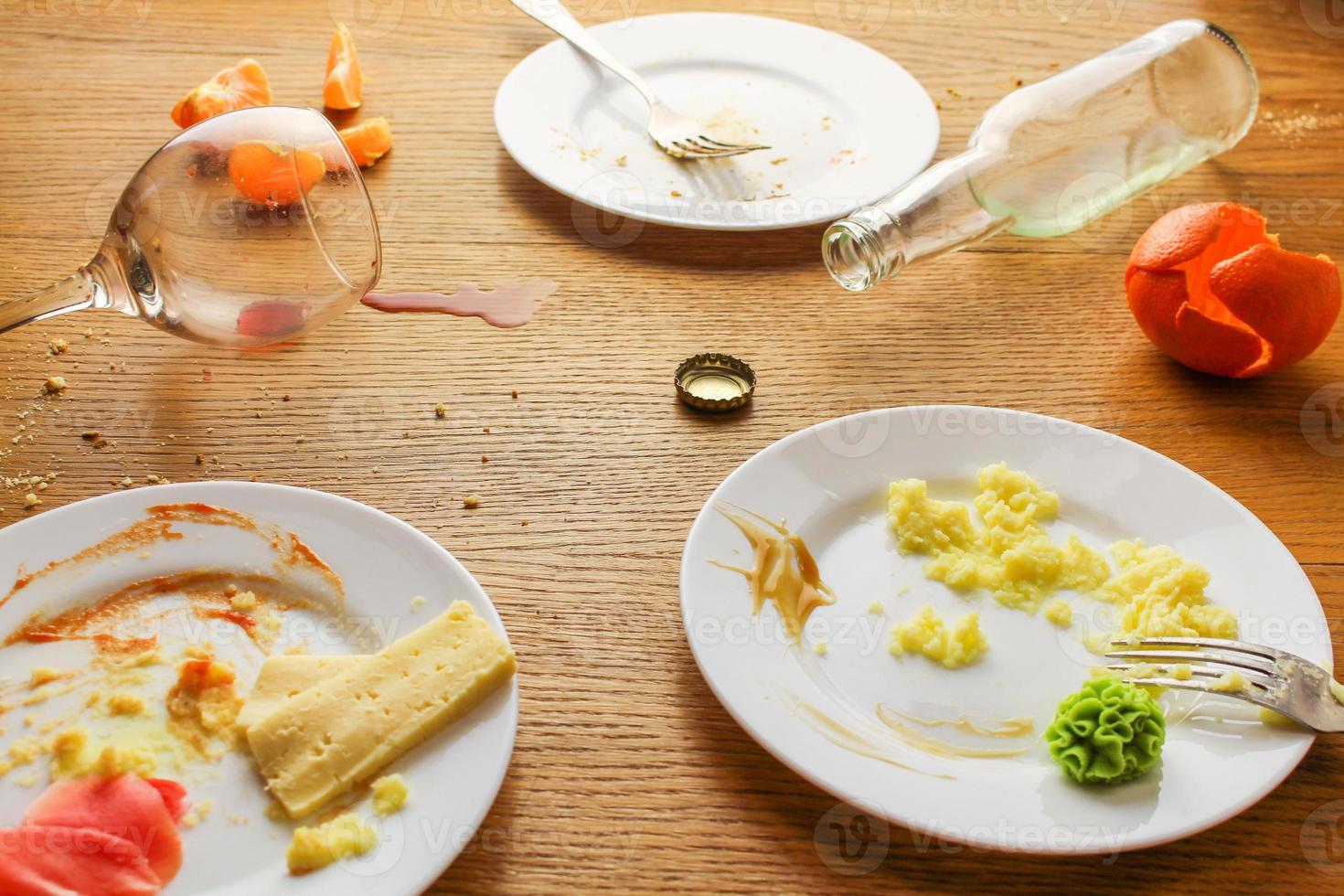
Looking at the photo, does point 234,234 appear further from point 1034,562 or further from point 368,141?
point 1034,562

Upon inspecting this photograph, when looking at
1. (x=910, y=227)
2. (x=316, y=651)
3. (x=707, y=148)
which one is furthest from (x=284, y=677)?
(x=707, y=148)

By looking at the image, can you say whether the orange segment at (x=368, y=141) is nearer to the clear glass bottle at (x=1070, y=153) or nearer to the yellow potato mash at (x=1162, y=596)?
the clear glass bottle at (x=1070, y=153)

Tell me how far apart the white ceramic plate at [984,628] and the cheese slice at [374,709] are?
159mm

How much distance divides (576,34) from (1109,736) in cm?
119

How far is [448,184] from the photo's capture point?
4.60 ft

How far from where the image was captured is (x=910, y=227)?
1.22 meters

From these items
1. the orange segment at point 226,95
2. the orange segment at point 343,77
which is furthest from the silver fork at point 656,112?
the orange segment at point 226,95

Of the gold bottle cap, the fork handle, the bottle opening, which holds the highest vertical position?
the fork handle

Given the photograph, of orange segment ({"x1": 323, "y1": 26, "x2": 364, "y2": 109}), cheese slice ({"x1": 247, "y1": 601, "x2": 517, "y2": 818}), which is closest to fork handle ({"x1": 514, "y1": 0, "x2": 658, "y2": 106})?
orange segment ({"x1": 323, "y1": 26, "x2": 364, "y2": 109})

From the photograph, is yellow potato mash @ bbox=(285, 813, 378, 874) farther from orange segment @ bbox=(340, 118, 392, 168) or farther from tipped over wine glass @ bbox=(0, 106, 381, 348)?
orange segment @ bbox=(340, 118, 392, 168)

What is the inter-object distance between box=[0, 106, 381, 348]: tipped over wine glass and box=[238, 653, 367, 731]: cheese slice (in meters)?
0.36

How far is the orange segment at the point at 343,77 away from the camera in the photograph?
1.50 metres

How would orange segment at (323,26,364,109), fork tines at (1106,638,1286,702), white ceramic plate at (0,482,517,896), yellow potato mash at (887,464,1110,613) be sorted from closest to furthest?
white ceramic plate at (0,482,517,896) → fork tines at (1106,638,1286,702) → yellow potato mash at (887,464,1110,613) → orange segment at (323,26,364,109)

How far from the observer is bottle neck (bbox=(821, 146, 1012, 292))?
120 centimetres
